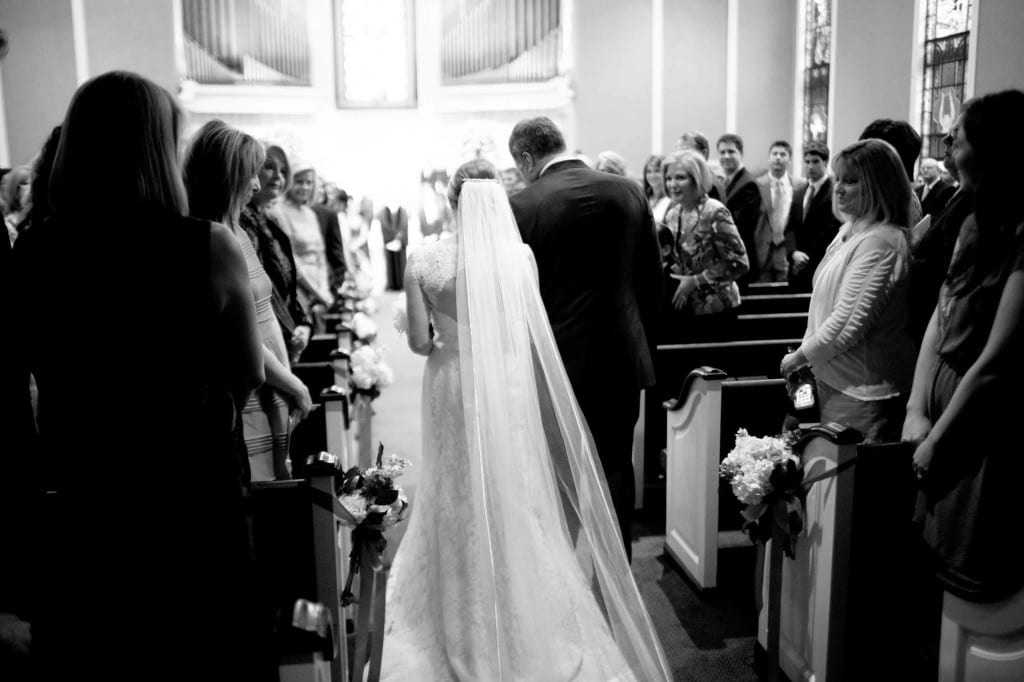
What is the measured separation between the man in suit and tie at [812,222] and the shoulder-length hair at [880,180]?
3.25 m

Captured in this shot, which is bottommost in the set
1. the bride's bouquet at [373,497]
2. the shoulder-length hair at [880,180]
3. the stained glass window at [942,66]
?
the bride's bouquet at [373,497]

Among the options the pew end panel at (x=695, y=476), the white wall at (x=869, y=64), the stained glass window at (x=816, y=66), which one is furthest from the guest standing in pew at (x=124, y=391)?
the stained glass window at (x=816, y=66)

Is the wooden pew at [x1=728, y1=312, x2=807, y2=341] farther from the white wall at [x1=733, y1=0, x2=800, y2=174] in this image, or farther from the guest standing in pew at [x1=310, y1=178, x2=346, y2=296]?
the white wall at [x1=733, y1=0, x2=800, y2=174]

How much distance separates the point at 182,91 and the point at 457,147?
3917mm

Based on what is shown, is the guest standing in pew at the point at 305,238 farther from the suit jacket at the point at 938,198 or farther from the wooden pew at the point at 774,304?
the suit jacket at the point at 938,198

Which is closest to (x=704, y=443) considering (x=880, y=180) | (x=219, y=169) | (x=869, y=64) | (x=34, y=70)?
(x=880, y=180)

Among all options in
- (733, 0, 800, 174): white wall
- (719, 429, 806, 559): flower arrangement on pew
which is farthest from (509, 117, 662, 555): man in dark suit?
(733, 0, 800, 174): white wall

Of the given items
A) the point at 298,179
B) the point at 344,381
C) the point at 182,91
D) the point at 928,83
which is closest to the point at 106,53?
the point at 182,91

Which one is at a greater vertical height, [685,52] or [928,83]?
[685,52]

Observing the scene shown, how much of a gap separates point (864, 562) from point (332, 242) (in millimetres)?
4263

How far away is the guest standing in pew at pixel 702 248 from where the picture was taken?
4.79 metres

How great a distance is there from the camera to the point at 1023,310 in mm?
2039

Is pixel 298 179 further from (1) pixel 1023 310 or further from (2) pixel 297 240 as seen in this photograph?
(1) pixel 1023 310

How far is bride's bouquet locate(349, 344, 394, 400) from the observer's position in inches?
196
